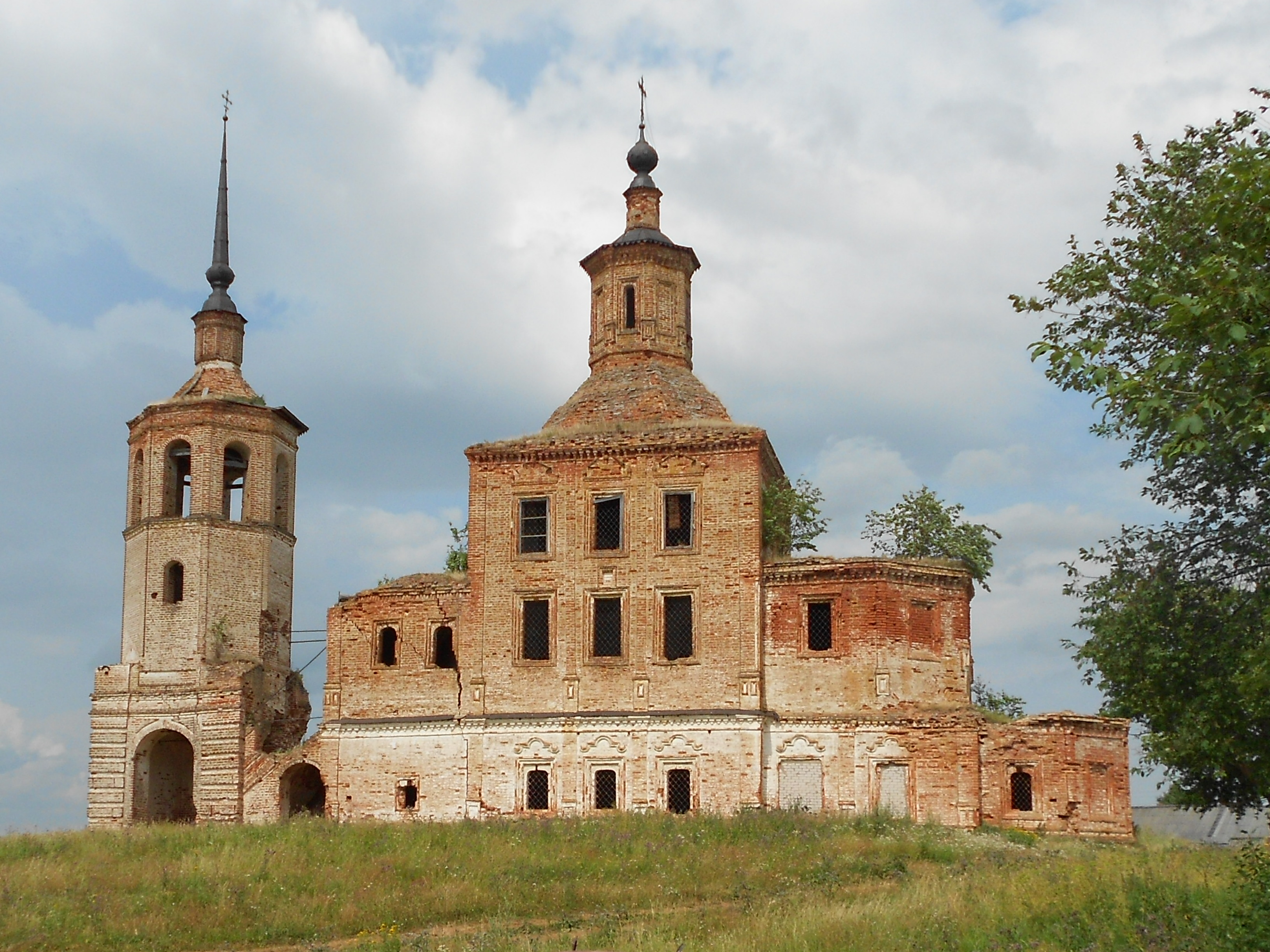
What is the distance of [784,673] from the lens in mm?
27781

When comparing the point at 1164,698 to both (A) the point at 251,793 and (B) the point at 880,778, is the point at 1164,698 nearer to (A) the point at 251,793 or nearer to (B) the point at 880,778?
(B) the point at 880,778

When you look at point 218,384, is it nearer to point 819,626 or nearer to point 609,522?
point 609,522

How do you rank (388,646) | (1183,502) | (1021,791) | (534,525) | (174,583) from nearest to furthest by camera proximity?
(1183,502)
(1021,791)
(534,525)
(388,646)
(174,583)

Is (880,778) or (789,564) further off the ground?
(789,564)

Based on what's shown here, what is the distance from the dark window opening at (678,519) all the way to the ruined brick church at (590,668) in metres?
0.06

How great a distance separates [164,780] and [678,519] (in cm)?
1280

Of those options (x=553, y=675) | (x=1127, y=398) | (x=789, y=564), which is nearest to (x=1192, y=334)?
(x=1127, y=398)

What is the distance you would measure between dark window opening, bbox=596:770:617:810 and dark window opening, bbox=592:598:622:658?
2.25 m

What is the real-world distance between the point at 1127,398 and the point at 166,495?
24582mm

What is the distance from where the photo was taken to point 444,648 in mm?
29438

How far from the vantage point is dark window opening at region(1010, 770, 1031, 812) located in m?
26.3

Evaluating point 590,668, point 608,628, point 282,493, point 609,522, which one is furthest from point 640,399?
point 282,493

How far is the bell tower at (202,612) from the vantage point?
1196 inches

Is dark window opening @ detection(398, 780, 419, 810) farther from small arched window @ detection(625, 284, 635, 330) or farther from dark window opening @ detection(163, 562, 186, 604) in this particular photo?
small arched window @ detection(625, 284, 635, 330)
